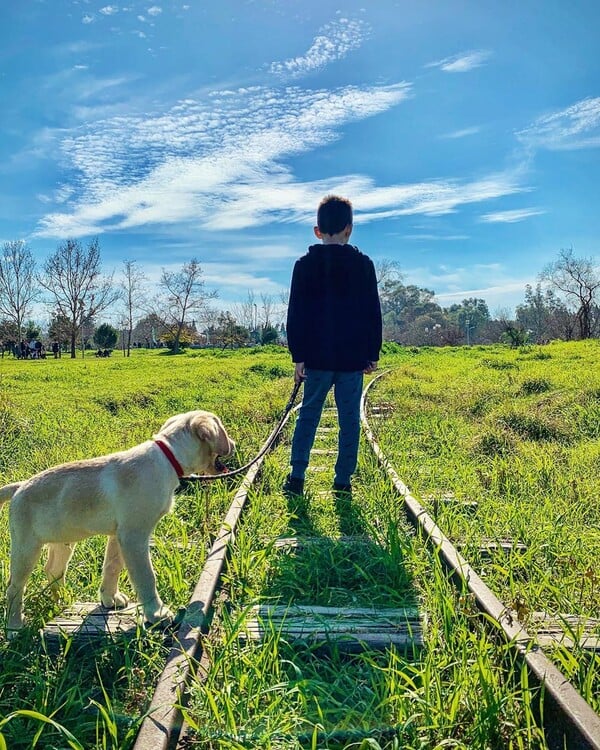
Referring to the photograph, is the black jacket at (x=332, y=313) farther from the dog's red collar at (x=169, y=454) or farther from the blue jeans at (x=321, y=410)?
the dog's red collar at (x=169, y=454)

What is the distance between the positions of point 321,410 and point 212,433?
1.78 meters

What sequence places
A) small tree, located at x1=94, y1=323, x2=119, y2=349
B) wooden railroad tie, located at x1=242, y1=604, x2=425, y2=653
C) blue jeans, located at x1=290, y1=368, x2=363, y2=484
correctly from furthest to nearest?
small tree, located at x1=94, y1=323, x2=119, y2=349
blue jeans, located at x1=290, y1=368, x2=363, y2=484
wooden railroad tie, located at x1=242, y1=604, x2=425, y2=653

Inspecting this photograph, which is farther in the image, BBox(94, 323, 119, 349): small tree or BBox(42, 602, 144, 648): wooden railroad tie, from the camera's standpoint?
BBox(94, 323, 119, 349): small tree

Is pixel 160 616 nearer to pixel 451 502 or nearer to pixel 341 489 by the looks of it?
pixel 341 489

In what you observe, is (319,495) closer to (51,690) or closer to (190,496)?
(190,496)

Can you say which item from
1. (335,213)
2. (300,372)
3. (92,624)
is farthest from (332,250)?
(92,624)

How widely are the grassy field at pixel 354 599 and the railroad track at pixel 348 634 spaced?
7 cm

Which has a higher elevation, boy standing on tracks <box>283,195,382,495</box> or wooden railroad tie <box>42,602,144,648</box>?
boy standing on tracks <box>283,195,382,495</box>

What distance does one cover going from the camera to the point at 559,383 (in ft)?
37.4

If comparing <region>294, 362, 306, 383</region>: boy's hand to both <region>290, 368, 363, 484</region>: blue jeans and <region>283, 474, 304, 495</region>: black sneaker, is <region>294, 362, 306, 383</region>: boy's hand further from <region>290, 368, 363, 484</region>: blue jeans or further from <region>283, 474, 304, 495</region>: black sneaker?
<region>283, 474, 304, 495</region>: black sneaker

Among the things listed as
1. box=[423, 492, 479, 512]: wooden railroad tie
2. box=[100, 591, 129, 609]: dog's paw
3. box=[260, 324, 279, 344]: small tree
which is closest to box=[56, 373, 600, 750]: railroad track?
box=[100, 591, 129, 609]: dog's paw

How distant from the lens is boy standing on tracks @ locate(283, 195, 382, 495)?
14.8 feet

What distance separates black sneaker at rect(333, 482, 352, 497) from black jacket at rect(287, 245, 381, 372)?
978mm

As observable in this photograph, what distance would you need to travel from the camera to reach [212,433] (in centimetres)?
304
